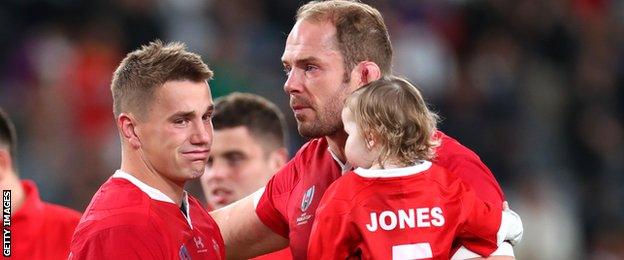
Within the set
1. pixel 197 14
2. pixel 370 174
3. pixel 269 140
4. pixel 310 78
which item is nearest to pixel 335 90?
pixel 310 78

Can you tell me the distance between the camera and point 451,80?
11.2 meters

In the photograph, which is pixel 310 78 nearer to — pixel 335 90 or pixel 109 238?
pixel 335 90

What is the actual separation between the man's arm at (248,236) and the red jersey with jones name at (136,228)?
58 centimetres

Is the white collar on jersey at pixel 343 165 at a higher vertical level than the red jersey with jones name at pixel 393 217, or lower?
higher

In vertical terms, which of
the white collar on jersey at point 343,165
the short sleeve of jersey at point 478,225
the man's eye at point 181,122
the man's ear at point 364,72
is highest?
the man's ear at point 364,72

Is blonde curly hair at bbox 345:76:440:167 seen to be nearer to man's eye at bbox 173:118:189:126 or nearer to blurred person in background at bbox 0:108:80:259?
man's eye at bbox 173:118:189:126

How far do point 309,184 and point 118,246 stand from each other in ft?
3.47

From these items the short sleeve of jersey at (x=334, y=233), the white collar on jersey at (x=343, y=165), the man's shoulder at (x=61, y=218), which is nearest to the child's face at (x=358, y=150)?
the short sleeve of jersey at (x=334, y=233)

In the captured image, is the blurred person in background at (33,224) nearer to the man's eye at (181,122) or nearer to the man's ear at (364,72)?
the man's eye at (181,122)

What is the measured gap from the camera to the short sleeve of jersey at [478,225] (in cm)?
384

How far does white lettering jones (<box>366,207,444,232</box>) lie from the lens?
12.3ft

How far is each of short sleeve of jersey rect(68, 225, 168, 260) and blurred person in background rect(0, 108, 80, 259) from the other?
1.71 metres

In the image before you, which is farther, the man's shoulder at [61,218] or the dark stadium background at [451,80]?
the dark stadium background at [451,80]

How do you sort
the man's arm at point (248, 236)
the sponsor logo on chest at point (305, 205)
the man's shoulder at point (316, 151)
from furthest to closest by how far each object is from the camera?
the man's arm at point (248, 236)
the man's shoulder at point (316, 151)
the sponsor logo on chest at point (305, 205)
